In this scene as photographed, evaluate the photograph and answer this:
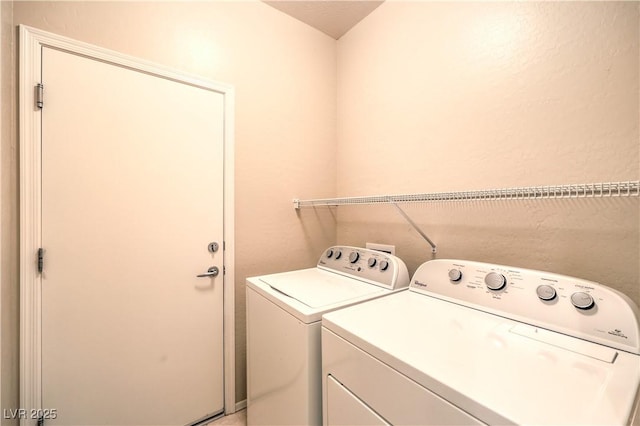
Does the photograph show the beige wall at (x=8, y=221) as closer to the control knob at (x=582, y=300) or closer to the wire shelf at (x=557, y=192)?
the wire shelf at (x=557, y=192)

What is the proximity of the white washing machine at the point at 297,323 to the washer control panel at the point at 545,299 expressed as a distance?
0.92 feet

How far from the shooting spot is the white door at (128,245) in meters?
1.24

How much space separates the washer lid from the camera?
3.70 feet

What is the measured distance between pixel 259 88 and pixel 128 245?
129 cm

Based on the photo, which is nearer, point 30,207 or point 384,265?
point 30,207

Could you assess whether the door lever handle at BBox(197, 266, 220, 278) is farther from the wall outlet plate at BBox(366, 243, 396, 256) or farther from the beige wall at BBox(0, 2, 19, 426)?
the wall outlet plate at BBox(366, 243, 396, 256)

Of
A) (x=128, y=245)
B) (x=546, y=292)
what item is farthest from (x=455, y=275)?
(x=128, y=245)

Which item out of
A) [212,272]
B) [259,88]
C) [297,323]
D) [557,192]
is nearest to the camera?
[557,192]

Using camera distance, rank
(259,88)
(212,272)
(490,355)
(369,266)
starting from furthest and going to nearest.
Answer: (259,88) < (212,272) < (369,266) < (490,355)

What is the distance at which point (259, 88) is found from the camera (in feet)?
5.98

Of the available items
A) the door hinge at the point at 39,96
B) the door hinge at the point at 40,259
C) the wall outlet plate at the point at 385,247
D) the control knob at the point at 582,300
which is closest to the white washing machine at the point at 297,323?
the wall outlet plate at the point at 385,247

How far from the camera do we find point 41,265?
121 centimetres

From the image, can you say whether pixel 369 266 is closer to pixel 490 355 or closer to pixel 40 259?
pixel 490 355

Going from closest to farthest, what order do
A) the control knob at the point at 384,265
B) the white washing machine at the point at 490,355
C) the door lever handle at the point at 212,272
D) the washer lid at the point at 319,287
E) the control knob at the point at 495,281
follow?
the white washing machine at the point at 490,355
the control knob at the point at 495,281
the washer lid at the point at 319,287
the control knob at the point at 384,265
the door lever handle at the point at 212,272
